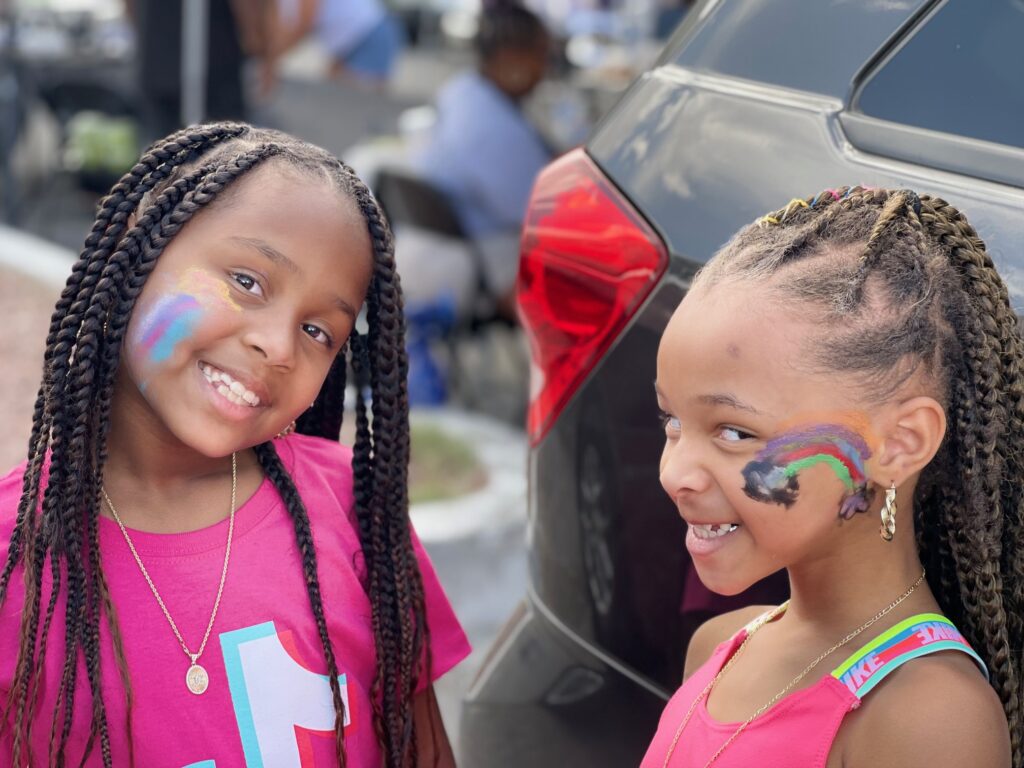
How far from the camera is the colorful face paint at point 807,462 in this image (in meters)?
1.43

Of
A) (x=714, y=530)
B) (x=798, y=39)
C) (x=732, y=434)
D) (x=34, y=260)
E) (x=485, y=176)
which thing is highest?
(x=798, y=39)

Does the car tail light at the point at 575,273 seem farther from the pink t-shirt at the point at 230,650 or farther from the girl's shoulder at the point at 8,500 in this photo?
the girl's shoulder at the point at 8,500

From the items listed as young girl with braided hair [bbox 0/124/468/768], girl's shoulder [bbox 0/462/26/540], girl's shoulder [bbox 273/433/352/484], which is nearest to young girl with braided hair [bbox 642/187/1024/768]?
young girl with braided hair [bbox 0/124/468/768]

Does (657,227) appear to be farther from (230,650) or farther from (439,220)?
(439,220)

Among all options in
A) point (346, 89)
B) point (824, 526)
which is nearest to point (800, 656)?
point (824, 526)

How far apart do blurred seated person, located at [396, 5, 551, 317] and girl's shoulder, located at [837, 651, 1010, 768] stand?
473 centimetres

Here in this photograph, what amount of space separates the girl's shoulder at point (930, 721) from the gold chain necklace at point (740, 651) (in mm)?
89

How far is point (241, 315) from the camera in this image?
1.73 metres

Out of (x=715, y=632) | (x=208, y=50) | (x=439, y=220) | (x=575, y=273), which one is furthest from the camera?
(x=208, y=50)

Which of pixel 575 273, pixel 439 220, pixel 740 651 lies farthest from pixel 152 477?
pixel 439 220

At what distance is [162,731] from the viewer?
1.73m

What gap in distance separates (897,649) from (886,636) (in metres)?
0.03

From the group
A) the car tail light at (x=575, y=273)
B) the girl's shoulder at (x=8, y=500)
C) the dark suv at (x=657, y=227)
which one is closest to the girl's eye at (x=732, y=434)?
the dark suv at (x=657, y=227)

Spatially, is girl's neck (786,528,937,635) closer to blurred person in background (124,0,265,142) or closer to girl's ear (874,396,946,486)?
girl's ear (874,396,946,486)
